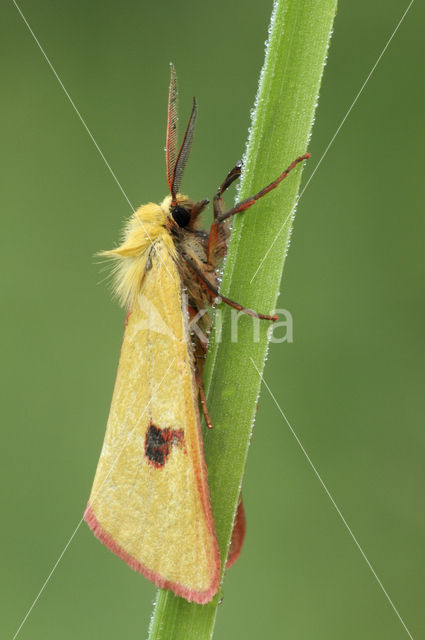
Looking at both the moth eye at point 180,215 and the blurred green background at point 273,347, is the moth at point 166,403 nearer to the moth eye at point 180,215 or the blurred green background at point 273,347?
the moth eye at point 180,215

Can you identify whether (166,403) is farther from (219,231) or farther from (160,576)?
(219,231)

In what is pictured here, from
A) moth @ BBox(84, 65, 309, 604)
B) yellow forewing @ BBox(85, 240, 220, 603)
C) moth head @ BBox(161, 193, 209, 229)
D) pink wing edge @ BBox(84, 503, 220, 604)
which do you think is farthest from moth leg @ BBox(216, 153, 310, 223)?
pink wing edge @ BBox(84, 503, 220, 604)

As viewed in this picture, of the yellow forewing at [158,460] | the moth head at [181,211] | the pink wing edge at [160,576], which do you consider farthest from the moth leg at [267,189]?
the pink wing edge at [160,576]

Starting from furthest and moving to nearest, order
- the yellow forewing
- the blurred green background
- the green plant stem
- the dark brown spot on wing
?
1. the blurred green background
2. the dark brown spot on wing
3. the yellow forewing
4. the green plant stem

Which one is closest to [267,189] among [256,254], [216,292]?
[256,254]

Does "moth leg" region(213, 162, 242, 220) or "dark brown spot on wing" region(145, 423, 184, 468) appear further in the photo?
"moth leg" region(213, 162, 242, 220)

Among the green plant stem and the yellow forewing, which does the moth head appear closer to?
the yellow forewing

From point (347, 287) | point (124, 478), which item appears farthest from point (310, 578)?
point (124, 478)

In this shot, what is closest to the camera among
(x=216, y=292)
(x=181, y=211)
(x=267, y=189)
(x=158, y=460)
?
(x=267, y=189)
